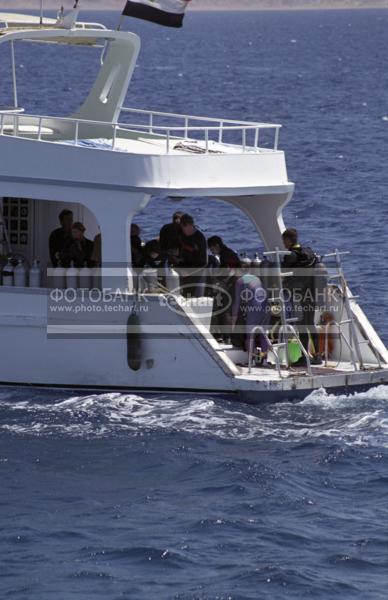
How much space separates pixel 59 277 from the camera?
71.1 ft

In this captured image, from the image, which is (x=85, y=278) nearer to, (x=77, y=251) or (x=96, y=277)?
(x=96, y=277)

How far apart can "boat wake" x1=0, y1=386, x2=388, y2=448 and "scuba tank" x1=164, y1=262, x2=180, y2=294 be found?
1.45 meters

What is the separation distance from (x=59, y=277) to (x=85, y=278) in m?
0.37

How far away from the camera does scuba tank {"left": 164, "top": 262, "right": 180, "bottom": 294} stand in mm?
21453

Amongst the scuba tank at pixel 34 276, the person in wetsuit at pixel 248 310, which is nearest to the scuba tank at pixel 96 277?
the scuba tank at pixel 34 276

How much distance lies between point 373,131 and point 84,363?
43337 mm

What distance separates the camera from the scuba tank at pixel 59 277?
70.9 feet

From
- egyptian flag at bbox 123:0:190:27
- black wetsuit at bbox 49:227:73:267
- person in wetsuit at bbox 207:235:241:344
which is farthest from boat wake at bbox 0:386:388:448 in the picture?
egyptian flag at bbox 123:0:190:27

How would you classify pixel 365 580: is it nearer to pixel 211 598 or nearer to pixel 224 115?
pixel 211 598

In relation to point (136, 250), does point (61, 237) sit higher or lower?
higher

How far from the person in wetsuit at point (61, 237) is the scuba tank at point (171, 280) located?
1.59 metres

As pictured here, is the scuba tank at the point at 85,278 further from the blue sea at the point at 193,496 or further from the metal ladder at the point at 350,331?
the metal ladder at the point at 350,331

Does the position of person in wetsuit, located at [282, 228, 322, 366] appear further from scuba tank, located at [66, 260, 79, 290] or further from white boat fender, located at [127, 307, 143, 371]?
scuba tank, located at [66, 260, 79, 290]

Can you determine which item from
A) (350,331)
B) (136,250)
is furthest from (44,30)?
(350,331)
